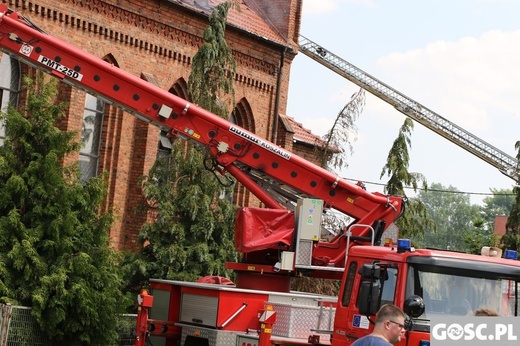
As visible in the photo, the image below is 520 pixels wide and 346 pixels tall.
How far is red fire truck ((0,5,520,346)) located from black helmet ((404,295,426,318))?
0.02 m

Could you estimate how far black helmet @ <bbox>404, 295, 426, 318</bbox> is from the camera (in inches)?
427

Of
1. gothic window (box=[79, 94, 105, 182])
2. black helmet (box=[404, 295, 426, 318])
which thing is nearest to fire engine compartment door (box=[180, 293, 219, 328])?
black helmet (box=[404, 295, 426, 318])

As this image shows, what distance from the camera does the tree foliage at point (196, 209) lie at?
22.3 m

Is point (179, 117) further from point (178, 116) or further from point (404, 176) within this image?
point (404, 176)

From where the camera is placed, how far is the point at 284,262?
14.5m

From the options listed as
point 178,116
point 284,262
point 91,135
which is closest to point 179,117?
point 178,116

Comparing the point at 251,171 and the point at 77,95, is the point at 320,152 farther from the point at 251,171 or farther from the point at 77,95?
the point at 251,171

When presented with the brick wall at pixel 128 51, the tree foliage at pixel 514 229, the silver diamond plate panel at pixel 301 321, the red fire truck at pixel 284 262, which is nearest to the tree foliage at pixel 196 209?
the brick wall at pixel 128 51

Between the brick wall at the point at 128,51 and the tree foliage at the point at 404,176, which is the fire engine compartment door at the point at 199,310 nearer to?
the brick wall at the point at 128,51

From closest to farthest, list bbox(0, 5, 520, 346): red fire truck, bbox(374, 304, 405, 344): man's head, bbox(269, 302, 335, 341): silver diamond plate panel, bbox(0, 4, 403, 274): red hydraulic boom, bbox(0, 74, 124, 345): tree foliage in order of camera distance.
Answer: bbox(374, 304, 405, 344): man's head, bbox(0, 5, 520, 346): red fire truck, bbox(269, 302, 335, 341): silver diamond plate panel, bbox(0, 4, 403, 274): red hydraulic boom, bbox(0, 74, 124, 345): tree foliage

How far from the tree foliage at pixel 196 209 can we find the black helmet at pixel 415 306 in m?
11.5

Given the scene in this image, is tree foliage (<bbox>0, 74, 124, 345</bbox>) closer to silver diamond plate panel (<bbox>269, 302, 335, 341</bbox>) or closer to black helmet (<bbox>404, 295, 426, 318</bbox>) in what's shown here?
silver diamond plate panel (<bbox>269, 302, 335, 341</bbox>)

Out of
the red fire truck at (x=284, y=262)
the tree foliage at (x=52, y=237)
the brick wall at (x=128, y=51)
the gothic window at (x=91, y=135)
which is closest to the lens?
the red fire truck at (x=284, y=262)

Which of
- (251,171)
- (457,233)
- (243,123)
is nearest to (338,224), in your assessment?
(251,171)
